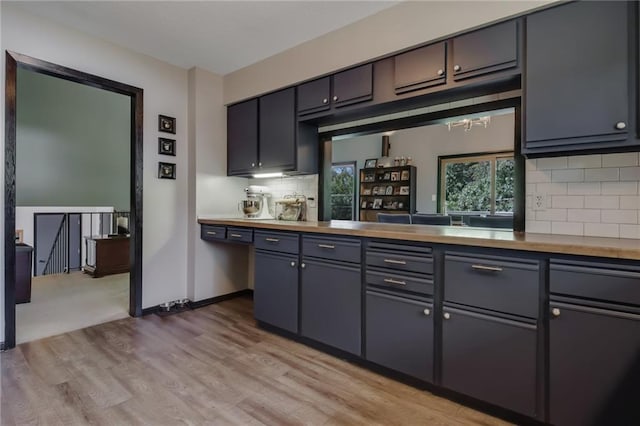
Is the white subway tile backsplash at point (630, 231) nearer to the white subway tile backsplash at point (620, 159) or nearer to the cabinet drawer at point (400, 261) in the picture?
the white subway tile backsplash at point (620, 159)

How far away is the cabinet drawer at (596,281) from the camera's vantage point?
1.35m

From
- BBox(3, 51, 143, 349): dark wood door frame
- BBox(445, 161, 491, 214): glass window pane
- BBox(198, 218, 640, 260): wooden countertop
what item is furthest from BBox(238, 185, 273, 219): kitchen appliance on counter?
BBox(445, 161, 491, 214): glass window pane

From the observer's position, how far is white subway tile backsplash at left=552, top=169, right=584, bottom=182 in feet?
6.30

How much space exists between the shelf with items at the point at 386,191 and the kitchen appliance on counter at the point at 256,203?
3.09m

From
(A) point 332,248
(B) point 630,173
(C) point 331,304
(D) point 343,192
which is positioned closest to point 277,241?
(A) point 332,248

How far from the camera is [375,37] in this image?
2391 mm

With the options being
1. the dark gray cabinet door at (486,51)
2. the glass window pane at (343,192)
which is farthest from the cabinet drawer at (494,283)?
the glass window pane at (343,192)

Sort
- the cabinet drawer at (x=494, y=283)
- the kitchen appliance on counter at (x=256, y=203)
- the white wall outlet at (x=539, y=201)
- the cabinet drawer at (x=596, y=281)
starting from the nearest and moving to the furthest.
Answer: the cabinet drawer at (x=596, y=281) < the cabinet drawer at (x=494, y=283) < the white wall outlet at (x=539, y=201) < the kitchen appliance on counter at (x=256, y=203)

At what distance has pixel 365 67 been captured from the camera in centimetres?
248

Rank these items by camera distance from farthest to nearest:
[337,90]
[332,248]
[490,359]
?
[337,90], [332,248], [490,359]

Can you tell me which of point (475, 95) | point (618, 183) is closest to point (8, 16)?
point (475, 95)

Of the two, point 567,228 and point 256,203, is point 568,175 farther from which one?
point 256,203

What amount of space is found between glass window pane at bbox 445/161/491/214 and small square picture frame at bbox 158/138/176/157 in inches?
175

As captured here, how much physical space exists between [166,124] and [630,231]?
150 inches
